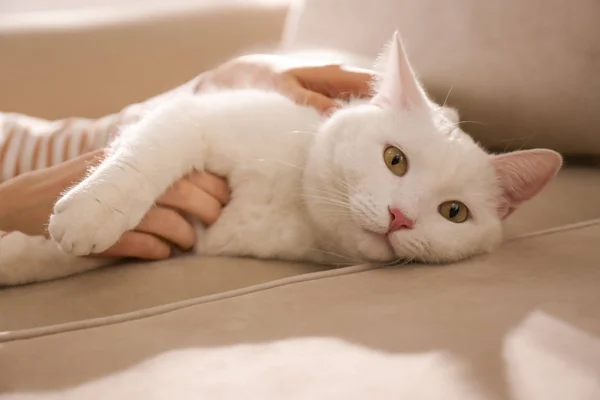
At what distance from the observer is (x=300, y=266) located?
38.5 inches

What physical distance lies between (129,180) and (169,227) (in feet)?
0.37

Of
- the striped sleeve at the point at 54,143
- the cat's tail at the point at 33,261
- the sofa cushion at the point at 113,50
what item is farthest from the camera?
the sofa cushion at the point at 113,50

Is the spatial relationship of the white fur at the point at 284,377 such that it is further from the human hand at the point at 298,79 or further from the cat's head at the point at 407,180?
the human hand at the point at 298,79

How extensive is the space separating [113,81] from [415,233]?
1172 mm

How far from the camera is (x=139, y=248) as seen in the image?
3.02 feet

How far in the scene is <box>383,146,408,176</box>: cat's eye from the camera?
0.93 m

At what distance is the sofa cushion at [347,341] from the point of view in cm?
56

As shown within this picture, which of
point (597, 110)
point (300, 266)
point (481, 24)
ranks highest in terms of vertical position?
point (481, 24)

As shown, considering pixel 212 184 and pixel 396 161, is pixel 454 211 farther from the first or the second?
pixel 212 184

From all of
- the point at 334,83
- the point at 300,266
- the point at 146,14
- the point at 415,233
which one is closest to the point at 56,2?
the point at 146,14

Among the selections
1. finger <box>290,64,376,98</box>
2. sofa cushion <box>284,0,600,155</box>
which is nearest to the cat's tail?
finger <box>290,64,376,98</box>

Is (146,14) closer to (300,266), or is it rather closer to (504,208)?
(300,266)

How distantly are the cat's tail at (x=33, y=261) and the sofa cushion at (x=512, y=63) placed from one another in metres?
0.80

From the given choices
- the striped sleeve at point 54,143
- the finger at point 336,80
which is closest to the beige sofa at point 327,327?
the finger at point 336,80
